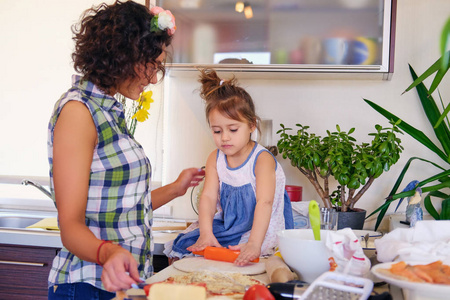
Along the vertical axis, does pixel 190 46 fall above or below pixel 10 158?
above

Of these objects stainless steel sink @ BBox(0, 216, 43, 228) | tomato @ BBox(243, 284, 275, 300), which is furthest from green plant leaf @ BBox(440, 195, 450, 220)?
stainless steel sink @ BBox(0, 216, 43, 228)

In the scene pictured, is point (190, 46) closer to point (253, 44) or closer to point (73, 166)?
point (253, 44)

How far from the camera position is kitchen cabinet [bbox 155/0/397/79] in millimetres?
2002

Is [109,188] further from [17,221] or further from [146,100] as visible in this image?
→ [17,221]

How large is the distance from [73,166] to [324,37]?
4.34 ft

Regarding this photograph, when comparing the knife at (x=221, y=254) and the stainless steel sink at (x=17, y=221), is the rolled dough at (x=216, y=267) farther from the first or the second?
the stainless steel sink at (x=17, y=221)

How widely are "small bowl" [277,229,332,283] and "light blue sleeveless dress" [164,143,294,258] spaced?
48 cm

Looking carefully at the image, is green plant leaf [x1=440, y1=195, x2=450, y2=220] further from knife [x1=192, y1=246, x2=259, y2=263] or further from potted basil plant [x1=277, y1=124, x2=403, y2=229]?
knife [x1=192, y1=246, x2=259, y2=263]

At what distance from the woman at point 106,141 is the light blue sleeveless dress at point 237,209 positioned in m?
0.42

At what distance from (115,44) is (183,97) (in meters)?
1.32

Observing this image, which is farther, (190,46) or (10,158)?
(10,158)

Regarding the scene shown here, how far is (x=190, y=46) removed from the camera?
7.04ft

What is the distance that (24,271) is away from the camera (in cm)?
200

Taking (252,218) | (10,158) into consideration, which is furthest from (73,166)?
(10,158)
